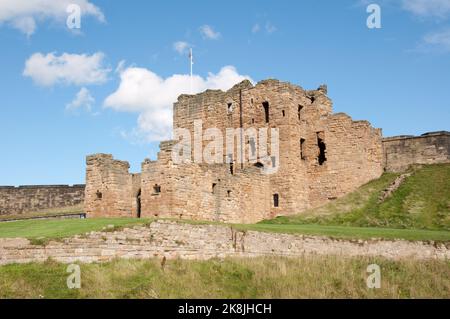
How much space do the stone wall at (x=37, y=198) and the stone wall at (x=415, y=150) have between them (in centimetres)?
1902

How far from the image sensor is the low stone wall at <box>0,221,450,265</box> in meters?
16.1

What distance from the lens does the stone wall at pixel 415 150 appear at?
3409 cm

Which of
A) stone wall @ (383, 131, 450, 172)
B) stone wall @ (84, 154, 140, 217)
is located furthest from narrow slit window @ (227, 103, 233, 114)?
stone wall @ (84, 154, 140, 217)

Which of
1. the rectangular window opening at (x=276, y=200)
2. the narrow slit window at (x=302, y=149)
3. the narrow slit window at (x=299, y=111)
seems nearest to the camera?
the rectangular window opening at (x=276, y=200)

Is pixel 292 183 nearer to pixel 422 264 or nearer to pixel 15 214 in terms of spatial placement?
pixel 422 264

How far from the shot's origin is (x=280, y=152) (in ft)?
105

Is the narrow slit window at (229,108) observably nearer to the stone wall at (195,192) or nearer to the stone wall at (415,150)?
the stone wall at (195,192)

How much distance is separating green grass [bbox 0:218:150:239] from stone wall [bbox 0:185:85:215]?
57.6 feet

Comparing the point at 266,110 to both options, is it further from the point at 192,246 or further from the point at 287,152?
the point at 192,246

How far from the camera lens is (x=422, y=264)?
63.3 feet

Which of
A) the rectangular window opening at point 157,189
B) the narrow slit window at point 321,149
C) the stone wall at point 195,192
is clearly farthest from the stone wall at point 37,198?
the rectangular window opening at point 157,189

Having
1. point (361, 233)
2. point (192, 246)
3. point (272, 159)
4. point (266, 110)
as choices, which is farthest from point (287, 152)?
point (192, 246)
